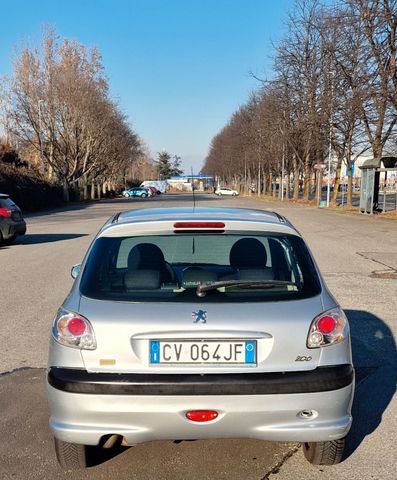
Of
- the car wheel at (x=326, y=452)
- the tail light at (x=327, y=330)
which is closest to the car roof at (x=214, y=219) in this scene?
the tail light at (x=327, y=330)

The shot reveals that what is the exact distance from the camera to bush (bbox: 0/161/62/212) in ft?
113

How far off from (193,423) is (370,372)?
8.78 feet

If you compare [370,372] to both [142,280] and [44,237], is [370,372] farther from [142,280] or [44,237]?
[44,237]

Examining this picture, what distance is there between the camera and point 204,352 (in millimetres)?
2797

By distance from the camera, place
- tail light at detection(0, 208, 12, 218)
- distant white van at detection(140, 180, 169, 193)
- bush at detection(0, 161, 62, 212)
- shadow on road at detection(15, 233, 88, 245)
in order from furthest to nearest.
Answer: distant white van at detection(140, 180, 169, 193), bush at detection(0, 161, 62, 212), shadow on road at detection(15, 233, 88, 245), tail light at detection(0, 208, 12, 218)

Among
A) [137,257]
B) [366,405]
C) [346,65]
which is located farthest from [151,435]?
[346,65]

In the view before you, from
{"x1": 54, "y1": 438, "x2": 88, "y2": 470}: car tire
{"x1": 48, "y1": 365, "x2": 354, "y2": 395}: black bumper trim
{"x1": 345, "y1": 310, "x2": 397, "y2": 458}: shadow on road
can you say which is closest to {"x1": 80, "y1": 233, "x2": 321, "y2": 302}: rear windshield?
{"x1": 48, "y1": 365, "x2": 354, "y2": 395}: black bumper trim

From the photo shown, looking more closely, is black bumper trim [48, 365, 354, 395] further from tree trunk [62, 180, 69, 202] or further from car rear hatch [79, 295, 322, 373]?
tree trunk [62, 180, 69, 202]

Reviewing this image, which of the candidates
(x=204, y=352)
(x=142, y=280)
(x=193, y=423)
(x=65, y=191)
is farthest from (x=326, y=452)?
(x=65, y=191)

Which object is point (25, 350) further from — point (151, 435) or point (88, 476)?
point (151, 435)

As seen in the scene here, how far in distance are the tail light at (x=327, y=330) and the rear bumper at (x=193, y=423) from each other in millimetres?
262

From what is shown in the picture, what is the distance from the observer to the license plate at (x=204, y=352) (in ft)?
9.15

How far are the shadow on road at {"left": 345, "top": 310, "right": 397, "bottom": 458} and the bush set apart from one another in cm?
3085

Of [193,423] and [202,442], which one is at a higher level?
[193,423]
